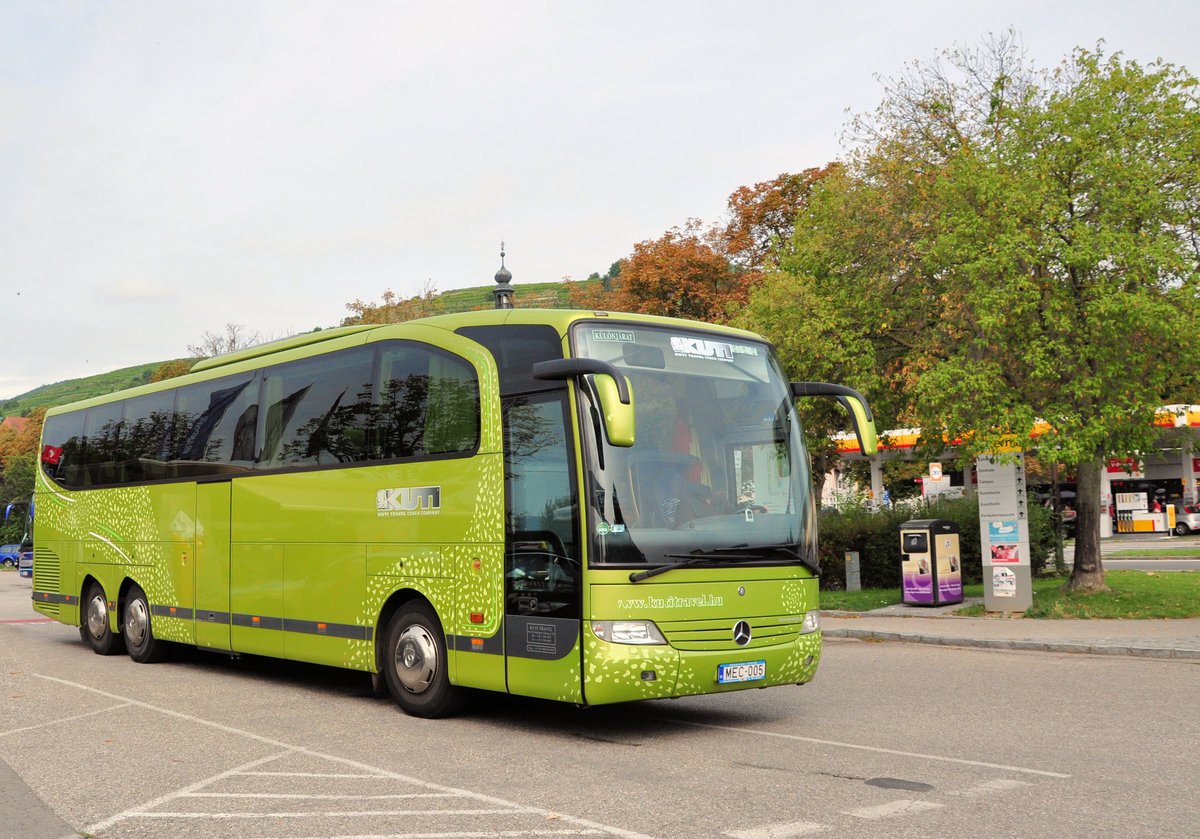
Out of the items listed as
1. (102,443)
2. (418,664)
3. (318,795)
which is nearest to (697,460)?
(418,664)

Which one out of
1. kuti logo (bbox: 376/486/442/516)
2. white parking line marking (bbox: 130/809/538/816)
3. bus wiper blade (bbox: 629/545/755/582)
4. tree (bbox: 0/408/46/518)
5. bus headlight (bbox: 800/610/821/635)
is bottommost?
white parking line marking (bbox: 130/809/538/816)

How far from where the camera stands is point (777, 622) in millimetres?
8805

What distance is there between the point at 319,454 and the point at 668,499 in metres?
4.22

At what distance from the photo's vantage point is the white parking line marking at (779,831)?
561 cm

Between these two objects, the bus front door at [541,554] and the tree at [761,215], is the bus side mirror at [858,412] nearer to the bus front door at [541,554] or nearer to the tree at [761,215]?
the bus front door at [541,554]

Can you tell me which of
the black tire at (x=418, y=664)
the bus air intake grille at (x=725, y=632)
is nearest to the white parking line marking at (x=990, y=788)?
the bus air intake grille at (x=725, y=632)

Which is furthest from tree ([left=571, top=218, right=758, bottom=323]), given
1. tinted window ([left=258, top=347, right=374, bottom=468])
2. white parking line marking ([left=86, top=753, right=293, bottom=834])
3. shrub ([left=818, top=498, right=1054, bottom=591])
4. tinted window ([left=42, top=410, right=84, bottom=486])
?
white parking line marking ([left=86, top=753, right=293, bottom=834])

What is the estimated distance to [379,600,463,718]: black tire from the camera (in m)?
9.35

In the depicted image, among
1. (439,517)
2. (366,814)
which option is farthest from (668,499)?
(366,814)

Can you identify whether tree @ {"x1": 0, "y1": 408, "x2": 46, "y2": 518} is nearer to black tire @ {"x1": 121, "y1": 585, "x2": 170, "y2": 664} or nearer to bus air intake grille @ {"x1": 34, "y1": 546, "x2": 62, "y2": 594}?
bus air intake grille @ {"x1": 34, "y1": 546, "x2": 62, "y2": 594}

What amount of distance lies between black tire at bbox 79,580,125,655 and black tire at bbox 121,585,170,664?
0.53 metres

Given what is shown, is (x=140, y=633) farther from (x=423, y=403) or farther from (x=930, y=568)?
(x=930, y=568)

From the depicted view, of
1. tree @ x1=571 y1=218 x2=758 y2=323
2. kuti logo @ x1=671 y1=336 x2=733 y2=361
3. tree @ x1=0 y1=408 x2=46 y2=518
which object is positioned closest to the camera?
kuti logo @ x1=671 y1=336 x2=733 y2=361

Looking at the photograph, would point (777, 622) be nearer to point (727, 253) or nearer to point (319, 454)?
point (319, 454)
